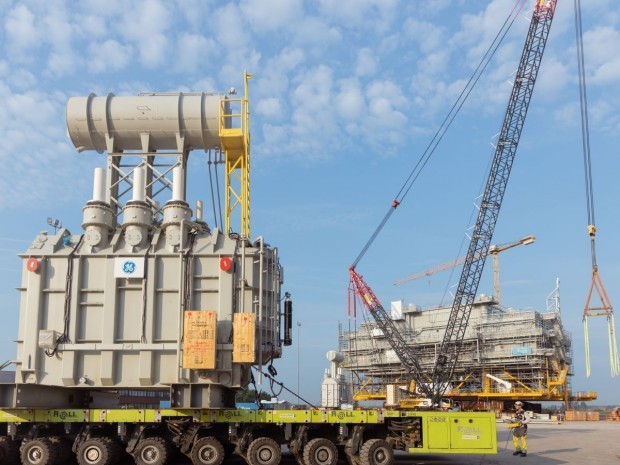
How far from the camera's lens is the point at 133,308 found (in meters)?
16.8

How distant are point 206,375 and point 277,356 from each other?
257 centimetres

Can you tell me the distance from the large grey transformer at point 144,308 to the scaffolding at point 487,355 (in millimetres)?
64638

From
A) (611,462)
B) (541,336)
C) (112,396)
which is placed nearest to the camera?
(112,396)

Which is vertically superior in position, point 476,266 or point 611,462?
point 476,266

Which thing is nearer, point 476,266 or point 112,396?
point 112,396

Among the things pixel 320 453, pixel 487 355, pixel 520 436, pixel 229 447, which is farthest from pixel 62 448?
pixel 487 355

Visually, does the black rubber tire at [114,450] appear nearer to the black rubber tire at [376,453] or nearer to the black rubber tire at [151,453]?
the black rubber tire at [151,453]

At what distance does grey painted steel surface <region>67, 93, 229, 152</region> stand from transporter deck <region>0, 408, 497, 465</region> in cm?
834

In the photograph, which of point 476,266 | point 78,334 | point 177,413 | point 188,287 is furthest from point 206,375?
point 476,266

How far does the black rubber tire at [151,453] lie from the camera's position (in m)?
16.2

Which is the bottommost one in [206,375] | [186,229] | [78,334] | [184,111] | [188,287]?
[206,375]

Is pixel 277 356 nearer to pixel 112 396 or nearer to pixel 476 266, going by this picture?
pixel 112 396

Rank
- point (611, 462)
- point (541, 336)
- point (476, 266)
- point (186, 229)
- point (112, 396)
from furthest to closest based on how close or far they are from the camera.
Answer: point (541, 336)
point (476, 266)
point (611, 462)
point (112, 396)
point (186, 229)

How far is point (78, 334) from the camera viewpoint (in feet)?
54.5
